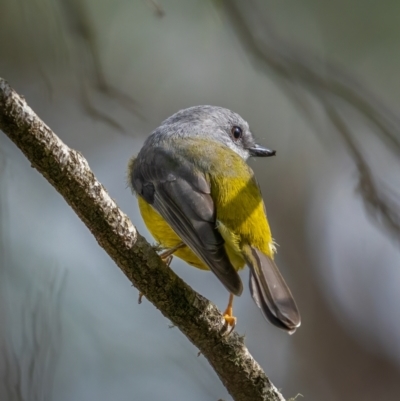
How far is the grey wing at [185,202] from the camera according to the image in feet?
11.9

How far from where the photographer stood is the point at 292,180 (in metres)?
7.56

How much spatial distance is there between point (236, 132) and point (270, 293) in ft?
6.93

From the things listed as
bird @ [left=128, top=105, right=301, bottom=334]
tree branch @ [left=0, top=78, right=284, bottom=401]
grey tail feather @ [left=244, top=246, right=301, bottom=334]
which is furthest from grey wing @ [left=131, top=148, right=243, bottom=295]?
tree branch @ [left=0, top=78, right=284, bottom=401]

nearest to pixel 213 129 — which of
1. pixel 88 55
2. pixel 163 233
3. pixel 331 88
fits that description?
pixel 88 55

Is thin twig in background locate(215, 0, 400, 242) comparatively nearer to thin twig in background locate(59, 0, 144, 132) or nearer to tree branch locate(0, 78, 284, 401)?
thin twig in background locate(59, 0, 144, 132)

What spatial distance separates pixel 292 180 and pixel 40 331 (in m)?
4.10

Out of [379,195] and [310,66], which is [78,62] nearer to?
[310,66]

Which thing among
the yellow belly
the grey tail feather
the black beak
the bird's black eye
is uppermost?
the bird's black eye

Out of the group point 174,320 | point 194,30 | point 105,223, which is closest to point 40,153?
point 105,223

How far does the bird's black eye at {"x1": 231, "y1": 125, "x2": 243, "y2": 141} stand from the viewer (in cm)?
541

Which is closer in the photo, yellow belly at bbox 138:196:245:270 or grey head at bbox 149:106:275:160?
yellow belly at bbox 138:196:245:270

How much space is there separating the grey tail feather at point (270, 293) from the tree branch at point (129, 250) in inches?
9.8

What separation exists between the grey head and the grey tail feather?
1.37m

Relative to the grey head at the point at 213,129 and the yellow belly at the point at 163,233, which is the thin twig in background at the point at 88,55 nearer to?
the grey head at the point at 213,129
